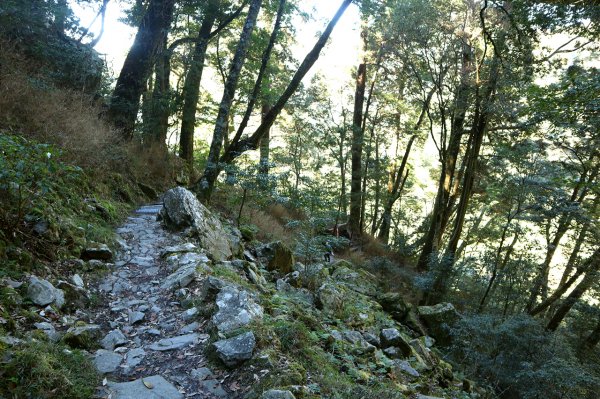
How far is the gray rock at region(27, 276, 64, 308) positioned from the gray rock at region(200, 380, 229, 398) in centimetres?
161

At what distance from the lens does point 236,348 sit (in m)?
2.97

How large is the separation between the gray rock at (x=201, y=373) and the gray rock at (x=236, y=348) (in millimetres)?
136

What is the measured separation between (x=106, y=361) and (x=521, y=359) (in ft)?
24.8

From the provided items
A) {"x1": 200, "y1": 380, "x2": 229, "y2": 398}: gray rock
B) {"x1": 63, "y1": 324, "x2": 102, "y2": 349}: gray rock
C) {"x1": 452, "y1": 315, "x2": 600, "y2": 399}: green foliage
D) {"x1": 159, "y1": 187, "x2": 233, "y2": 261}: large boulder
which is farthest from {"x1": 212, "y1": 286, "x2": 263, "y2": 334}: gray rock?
{"x1": 452, "y1": 315, "x2": 600, "y2": 399}: green foliage

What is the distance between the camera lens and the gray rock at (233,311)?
10.9 feet

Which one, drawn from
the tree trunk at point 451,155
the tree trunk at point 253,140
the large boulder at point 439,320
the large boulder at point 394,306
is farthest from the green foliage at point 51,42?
the tree trunk at point 451,155

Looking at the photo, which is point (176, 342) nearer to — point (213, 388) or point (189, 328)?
point (189, 328)

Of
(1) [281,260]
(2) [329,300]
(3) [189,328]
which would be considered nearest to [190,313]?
(3) [189,328]

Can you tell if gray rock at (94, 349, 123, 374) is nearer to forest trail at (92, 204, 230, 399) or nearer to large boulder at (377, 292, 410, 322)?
forest trail at (92, 204, 230, 399)

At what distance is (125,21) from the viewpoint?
1145cm

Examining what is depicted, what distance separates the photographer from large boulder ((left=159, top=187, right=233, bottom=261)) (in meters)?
6.24

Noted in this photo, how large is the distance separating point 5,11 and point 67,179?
191 inches

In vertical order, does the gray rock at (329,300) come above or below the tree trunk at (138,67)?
below

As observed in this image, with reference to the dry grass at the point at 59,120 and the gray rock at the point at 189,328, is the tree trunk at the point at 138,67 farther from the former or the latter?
the gray rock at the point at 189,328
